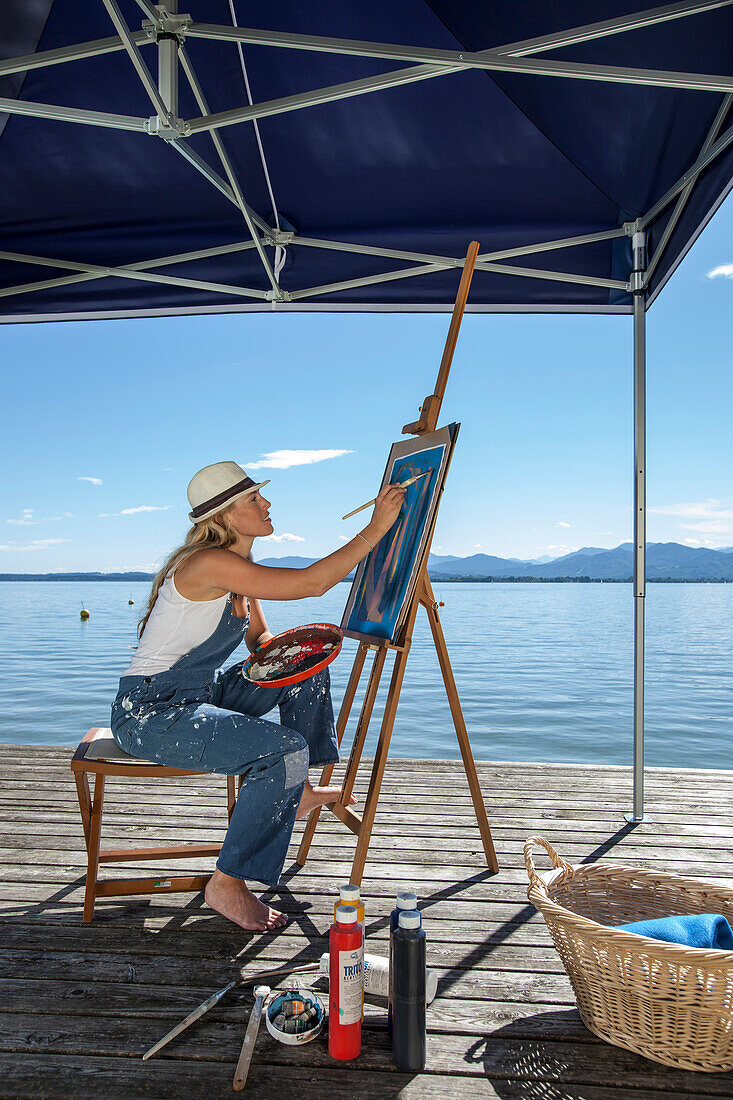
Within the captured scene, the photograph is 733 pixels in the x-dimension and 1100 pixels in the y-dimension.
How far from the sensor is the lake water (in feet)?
21.4

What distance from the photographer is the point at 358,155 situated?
3031 mm

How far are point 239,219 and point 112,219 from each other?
543 millimetres

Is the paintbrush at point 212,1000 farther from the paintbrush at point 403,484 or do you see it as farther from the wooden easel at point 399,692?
the paintbrush at point 403,484

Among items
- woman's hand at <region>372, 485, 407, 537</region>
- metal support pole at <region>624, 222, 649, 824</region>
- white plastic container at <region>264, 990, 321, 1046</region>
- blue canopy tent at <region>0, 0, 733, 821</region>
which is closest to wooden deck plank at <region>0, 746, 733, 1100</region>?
white plastic container at <region>264, 990, 321, 1046</region>

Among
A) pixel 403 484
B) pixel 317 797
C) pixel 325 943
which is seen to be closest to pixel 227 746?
pixel 317 797

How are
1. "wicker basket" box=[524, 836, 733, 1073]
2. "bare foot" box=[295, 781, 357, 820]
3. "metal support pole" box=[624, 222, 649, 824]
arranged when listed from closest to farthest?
"wicker basket" box=[524, 836, 733, 1073] → "bare foot" box=[295, 781, 357, 820] → "metal support pole" box=[624, 222, 649, 824]

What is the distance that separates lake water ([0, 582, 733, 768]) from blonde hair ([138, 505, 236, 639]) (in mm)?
67

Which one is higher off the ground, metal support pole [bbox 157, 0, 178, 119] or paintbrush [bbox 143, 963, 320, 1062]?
metal support pole [bbox 157, 0, 178, 119]

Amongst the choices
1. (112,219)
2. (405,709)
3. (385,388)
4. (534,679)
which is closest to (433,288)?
(112,219)

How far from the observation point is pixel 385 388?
29406mm

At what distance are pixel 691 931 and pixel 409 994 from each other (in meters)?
0.61

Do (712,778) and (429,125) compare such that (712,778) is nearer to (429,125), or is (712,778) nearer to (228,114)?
(429,125)

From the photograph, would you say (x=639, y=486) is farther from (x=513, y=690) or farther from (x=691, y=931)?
(x=513, y=690)

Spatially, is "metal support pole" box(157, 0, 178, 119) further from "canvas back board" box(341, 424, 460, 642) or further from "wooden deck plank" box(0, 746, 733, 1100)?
"wooden deck plank" box(0, 746, 733, 1100)
